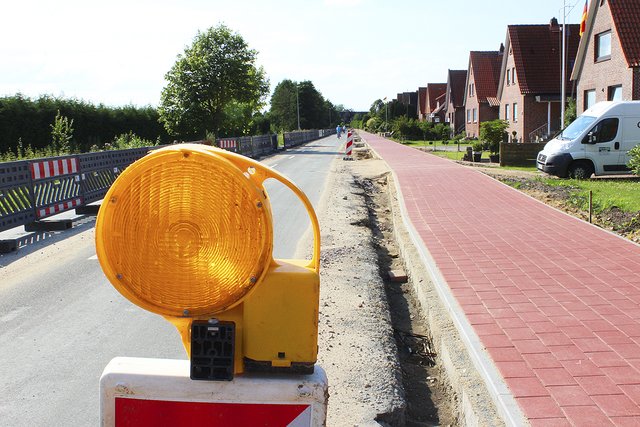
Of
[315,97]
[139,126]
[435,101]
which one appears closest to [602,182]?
[139,126]

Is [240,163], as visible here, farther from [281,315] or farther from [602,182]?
[602,182]

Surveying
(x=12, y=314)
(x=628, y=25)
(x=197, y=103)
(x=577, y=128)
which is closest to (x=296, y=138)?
(x=197, y=103)

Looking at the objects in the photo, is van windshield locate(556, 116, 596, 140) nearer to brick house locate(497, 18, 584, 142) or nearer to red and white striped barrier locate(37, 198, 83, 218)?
red and white striped barrier locate(37, 198, 83, 218)

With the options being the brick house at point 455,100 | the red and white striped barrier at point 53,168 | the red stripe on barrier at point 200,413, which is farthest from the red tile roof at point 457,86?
the red stripe on barrier at point 200,413

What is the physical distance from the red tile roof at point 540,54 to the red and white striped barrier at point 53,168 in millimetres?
31931

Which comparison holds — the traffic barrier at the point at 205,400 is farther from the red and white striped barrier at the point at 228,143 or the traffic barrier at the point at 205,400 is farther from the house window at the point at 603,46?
the house window at the point at 603,46

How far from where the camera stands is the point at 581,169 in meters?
19.5

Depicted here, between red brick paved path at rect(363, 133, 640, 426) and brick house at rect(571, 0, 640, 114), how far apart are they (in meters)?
16.8

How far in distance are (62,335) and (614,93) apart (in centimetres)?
2703

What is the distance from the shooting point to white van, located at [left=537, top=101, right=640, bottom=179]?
1922 cm

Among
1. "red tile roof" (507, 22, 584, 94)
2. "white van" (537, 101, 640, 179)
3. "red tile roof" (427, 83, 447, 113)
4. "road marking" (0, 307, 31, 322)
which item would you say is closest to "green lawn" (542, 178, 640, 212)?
"white van" (537, 101, 640, 179)

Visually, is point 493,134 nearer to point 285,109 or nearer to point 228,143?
point 228,143

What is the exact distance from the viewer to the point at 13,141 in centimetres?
2914

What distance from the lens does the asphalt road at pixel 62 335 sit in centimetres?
442
